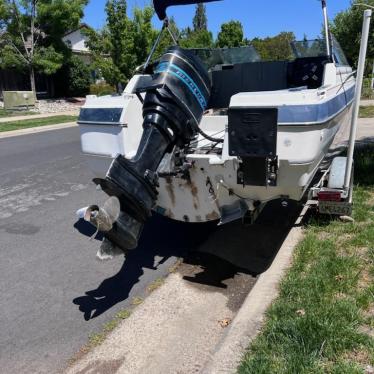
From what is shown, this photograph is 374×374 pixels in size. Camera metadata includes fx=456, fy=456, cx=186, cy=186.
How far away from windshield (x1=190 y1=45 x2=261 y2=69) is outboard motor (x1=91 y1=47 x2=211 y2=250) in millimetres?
1640

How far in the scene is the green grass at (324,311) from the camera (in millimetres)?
2525

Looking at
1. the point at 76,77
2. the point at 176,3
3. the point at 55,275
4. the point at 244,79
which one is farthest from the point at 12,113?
the point at 55,275

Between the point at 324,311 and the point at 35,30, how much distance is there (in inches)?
1067

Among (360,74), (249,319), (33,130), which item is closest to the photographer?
(249,319)

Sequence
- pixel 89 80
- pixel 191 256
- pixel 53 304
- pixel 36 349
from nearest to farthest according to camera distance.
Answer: pixel 36 349, pixel 53 304, pixel 191 256, pixel 89 80

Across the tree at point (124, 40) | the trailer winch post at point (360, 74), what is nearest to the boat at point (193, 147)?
the trailer winch post at point (360, 74)

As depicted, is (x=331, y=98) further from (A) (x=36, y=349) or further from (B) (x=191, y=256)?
(A) (x=36, y=349)

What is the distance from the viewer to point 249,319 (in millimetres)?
3062

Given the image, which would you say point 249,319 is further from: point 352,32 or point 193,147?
point 352,32

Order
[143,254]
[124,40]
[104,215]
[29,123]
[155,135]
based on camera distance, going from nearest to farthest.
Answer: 1. [104,215]
2. [155,135]
3. [143,254]
4. [29,123]
5. [124,40]

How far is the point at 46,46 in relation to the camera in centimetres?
Result: 2742

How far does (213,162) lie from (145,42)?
72.7 ft

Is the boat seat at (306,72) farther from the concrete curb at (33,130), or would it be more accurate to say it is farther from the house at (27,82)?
the house at (27,82)

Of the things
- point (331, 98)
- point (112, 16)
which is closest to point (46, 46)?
point (112, 16)
